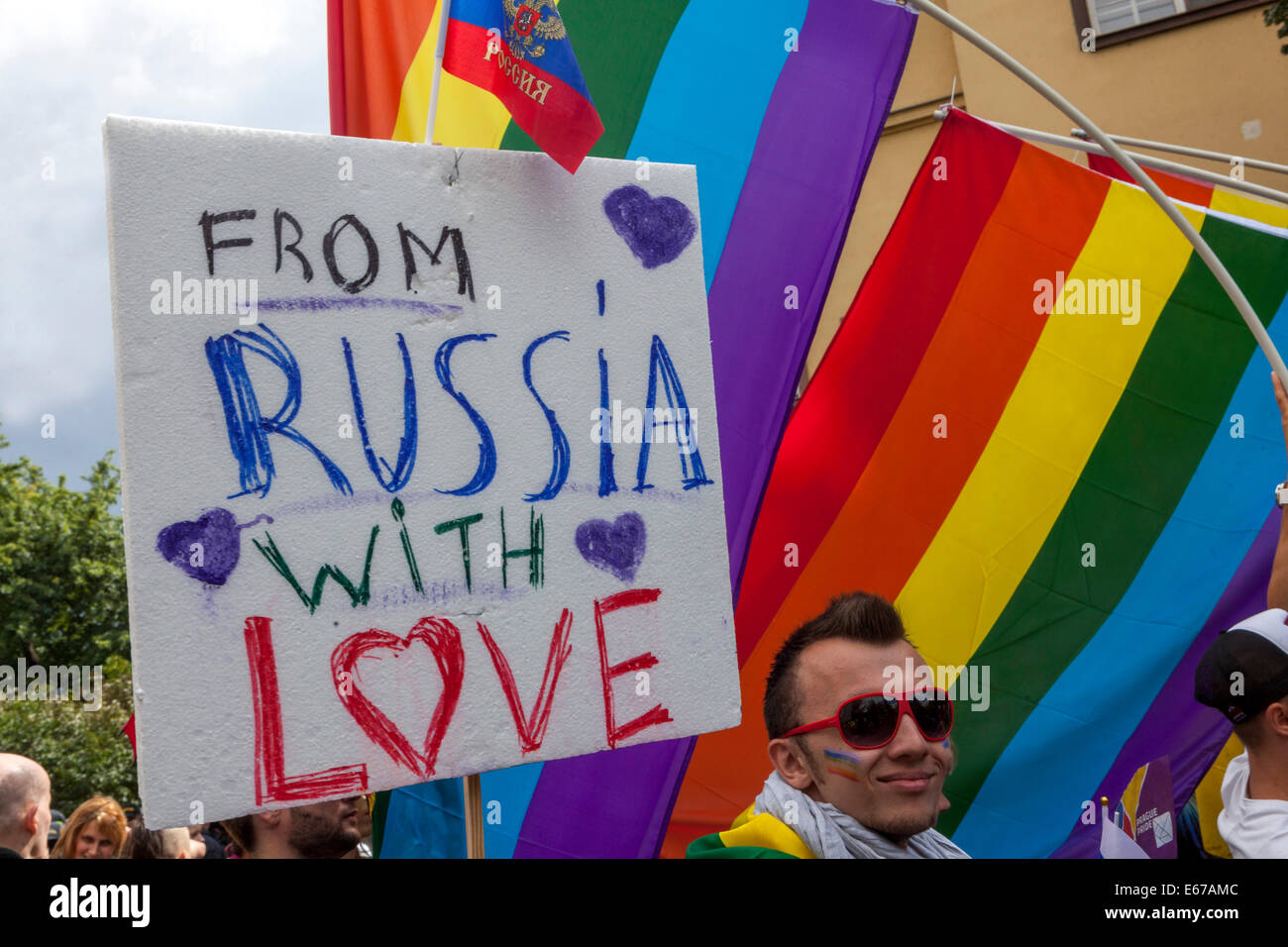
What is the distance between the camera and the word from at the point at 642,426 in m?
2.19

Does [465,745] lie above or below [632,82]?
below

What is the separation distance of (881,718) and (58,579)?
89.5ft

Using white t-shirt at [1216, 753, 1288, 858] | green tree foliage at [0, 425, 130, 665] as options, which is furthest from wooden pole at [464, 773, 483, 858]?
green tree foliage at [0, 425, 130, 665]

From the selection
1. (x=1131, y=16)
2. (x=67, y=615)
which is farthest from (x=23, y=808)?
(x=67, y=615)

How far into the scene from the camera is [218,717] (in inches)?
70.6

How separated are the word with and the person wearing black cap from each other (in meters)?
2.24

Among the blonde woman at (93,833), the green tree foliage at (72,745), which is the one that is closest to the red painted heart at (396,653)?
the blonde woman at (93,833)

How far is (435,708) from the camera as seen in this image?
1964 mm

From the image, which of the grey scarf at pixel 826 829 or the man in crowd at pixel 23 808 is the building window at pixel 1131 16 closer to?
the grey scarf at pixel 826 829

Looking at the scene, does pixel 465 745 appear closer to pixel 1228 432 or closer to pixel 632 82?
pixel 632 82
